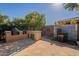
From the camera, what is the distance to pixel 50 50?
691 centimetres

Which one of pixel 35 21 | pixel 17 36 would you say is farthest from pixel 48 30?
pixel 17 36

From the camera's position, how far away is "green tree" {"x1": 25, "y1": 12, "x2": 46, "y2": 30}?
25.9 ft

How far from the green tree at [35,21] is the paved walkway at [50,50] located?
28.6 inches

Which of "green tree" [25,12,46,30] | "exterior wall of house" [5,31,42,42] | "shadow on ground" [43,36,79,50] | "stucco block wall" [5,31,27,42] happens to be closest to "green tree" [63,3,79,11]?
"green tree" [25,12,46,30]

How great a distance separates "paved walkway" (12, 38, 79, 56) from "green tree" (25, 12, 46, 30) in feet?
2.38

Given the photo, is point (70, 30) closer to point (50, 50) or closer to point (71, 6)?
point (50, 50)

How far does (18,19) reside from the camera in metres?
7.79

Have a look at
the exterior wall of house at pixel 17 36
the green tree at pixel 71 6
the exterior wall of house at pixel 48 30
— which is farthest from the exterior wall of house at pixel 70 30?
the green tree at pixel 71 6

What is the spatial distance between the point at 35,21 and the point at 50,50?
176 centimetres

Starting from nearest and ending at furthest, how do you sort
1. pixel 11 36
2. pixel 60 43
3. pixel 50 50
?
pixel 50 50 → pixel 60 43 → pixel 11 36

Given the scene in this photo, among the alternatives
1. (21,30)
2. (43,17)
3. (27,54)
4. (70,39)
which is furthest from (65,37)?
(27,54)

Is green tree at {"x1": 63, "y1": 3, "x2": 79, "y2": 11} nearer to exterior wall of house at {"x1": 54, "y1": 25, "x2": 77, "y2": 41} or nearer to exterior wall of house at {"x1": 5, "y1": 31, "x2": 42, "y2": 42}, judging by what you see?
exterior wall of house at {"x1": 54, "y1": 25, "x2": 77, "y2": 41}

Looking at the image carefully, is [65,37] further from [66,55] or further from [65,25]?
[66,55]

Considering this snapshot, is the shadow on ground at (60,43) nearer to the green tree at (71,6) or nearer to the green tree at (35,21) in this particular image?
the green tree at (35,21)
